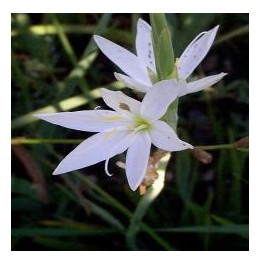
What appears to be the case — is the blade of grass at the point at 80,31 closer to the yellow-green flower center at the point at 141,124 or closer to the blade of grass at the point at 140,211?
the blade of grass at the point at 140,211

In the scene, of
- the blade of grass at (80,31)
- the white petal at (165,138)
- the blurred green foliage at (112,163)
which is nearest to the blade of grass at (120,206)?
the blurred green foliage at (112,163)

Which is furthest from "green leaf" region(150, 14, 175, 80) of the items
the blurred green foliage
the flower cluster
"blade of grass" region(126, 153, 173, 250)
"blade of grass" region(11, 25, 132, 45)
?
"blade of grass" region(11, 25, 132, 45)

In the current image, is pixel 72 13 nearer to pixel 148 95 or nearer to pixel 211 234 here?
pixel 211 234

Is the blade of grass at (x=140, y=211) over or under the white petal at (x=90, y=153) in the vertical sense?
under

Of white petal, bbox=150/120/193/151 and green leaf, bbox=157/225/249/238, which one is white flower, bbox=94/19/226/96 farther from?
green leaf, bbox=157/225/249/238

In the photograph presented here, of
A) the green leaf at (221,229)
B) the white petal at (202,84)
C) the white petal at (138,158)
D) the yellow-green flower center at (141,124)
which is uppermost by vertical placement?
the white petal at (202,84)

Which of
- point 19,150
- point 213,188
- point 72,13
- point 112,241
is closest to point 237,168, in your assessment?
point 213,188

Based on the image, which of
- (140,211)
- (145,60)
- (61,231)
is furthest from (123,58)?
(61,231)
